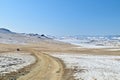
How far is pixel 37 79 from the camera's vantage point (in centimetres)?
2152

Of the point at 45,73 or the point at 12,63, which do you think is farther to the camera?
the point at 12,63

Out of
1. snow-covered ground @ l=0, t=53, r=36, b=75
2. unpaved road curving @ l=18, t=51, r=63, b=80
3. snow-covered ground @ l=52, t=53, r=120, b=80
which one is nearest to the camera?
unpaved road curving @ l=18, t=51, r=63, b=80

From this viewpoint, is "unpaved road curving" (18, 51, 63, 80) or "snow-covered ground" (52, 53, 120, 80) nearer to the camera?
"unpaved road curving" (18, 51, 63, 80)

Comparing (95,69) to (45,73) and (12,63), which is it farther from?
(12,63)

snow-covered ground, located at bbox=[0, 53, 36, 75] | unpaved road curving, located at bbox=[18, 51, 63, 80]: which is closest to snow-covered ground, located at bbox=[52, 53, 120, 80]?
unpaved road curving, located at bbox=[18, 51, 63, 80]

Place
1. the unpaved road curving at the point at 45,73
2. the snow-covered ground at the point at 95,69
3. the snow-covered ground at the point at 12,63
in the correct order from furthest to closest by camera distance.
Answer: the snow-covered ground at the point at 12,63, the snow-covered ground at the point at 95,69, the unpaved road curving at the point at 45,73

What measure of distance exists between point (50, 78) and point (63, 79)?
1076mm

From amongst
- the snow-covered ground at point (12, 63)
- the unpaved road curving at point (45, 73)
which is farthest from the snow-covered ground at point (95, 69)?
the snow-covered ground at point (12, 63)

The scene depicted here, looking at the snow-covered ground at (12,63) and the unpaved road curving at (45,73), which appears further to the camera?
the snow-covered ground at (12,63)

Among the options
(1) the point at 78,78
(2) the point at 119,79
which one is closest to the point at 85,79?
(1) the point at 78,78

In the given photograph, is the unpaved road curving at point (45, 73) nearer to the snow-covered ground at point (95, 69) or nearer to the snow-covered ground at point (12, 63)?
the snow-covered ground at point (95, 69)

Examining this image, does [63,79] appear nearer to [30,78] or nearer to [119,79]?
[30,78]

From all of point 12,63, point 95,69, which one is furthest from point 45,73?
point 12,63

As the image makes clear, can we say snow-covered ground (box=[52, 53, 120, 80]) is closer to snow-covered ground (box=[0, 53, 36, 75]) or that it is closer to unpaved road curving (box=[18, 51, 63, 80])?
unpaved road curving (box=[18, 51, 63, 80])
